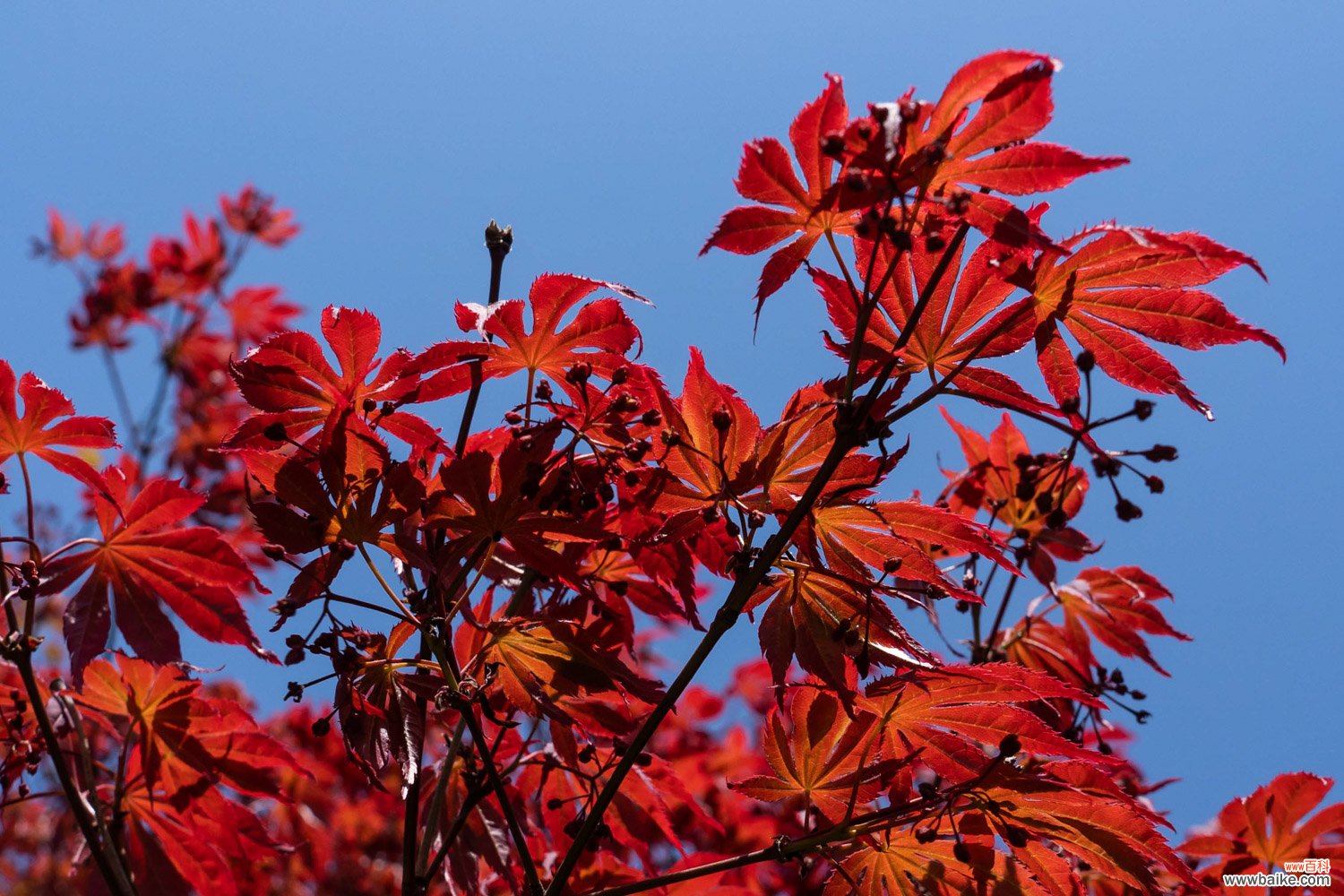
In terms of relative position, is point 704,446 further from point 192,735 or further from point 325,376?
point 192,735

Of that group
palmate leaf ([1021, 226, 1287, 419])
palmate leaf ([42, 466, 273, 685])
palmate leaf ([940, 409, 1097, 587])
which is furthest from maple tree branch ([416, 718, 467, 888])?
palmate leaf ([940, 409, 1097, 587])

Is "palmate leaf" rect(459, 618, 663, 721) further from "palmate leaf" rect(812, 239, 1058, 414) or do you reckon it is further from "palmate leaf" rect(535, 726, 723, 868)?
"palmate leaf" rect(812, 239, 1058, 414)

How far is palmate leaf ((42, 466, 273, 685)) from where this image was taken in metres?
1.54

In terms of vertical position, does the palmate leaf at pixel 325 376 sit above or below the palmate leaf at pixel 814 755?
above

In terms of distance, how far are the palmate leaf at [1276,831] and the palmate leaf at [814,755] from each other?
0.92 m

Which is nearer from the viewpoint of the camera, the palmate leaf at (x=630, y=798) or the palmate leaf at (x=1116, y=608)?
the palmate leaf at (x=630, y=798)

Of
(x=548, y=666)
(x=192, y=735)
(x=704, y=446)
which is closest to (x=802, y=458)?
(x=704, y=446)

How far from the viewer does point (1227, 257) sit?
4.21 ft

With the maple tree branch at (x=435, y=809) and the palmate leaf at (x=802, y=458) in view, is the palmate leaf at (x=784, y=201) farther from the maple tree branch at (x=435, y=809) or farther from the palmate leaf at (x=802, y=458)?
the maple tree branch at (x=435, y=809)

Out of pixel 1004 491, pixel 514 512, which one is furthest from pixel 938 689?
pixel 1004 491

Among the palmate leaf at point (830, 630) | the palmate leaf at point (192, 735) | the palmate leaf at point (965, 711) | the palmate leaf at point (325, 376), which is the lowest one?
the palmate leaf at point (965, 711)

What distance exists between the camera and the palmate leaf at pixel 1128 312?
54.5 inches

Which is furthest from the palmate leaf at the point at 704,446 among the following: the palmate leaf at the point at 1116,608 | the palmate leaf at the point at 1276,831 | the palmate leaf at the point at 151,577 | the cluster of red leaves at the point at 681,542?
the palmate leaf at the point at 1276,831

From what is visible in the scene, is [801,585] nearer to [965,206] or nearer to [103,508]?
[965,206]
